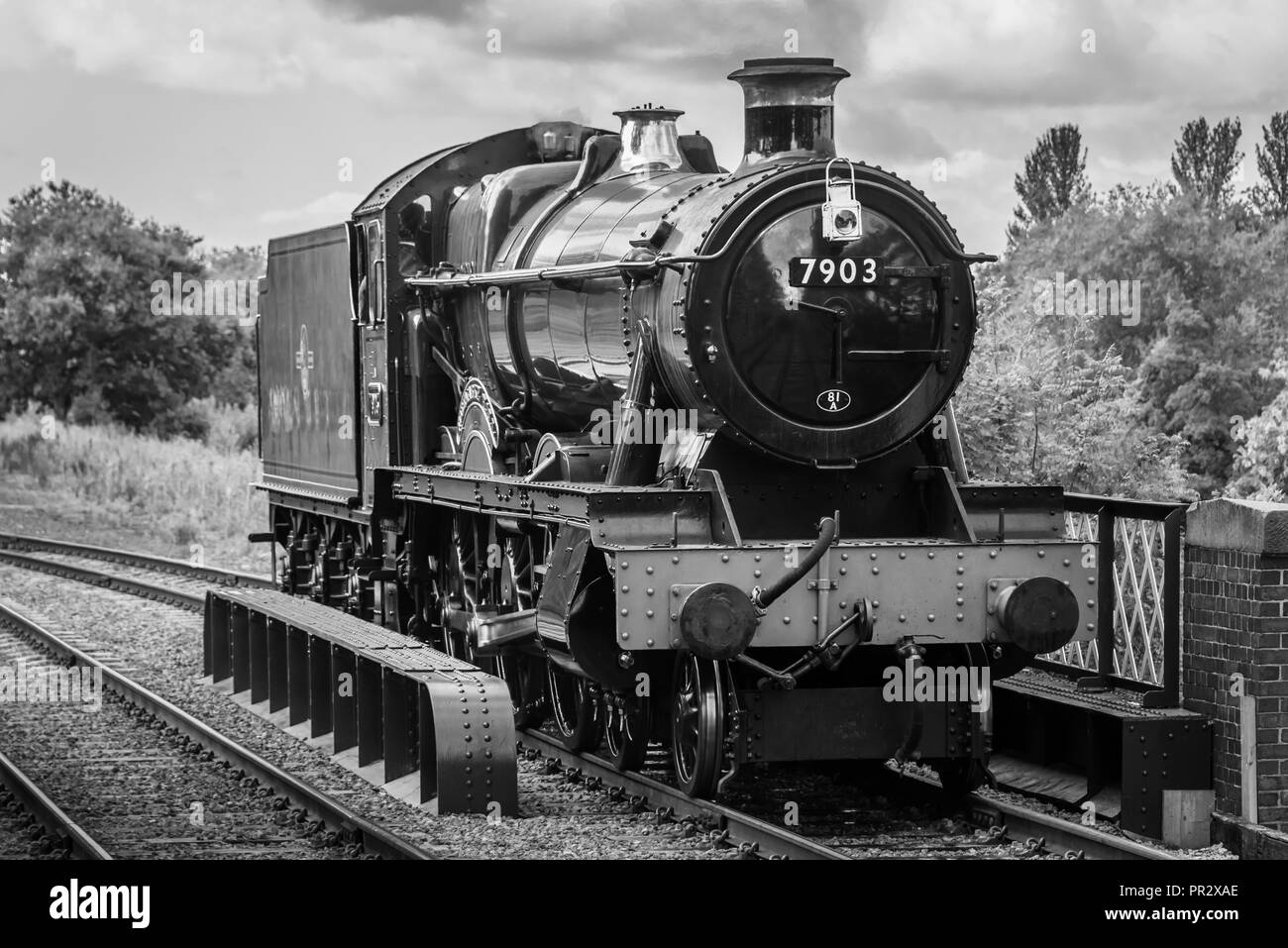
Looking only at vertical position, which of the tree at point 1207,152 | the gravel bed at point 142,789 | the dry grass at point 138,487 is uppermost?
the tree at point 1207,152

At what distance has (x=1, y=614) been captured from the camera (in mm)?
17844

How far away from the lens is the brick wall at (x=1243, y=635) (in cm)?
837

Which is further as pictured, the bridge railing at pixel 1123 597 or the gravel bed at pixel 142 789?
the bridge railing at pixel 1123 597

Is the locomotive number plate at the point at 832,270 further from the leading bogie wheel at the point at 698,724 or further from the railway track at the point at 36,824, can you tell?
the railway track at the point at 36,824

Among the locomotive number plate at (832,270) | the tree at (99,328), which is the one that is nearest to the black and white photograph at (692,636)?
the locomotive number plate at (832,270)

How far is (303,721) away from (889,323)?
5.14m

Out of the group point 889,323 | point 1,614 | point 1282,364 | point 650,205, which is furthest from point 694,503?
point 1282,364

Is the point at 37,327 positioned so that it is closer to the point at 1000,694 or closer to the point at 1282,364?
the point at 1282,364

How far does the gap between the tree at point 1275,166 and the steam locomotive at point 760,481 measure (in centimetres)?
4818

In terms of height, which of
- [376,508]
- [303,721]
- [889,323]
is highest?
[889,323]

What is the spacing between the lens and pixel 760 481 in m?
9.35

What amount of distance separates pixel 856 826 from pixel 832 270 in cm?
269

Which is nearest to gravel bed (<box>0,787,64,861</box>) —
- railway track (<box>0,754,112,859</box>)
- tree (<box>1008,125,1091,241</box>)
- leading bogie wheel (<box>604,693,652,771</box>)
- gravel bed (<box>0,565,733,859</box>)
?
railway track (<box>0,754,112,859</box>)
